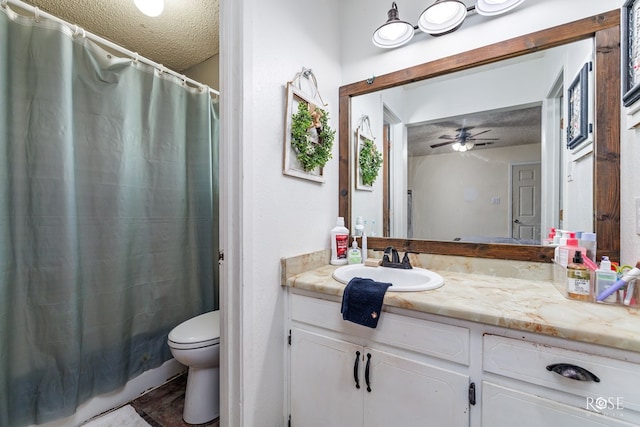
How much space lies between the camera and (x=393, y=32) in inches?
54.6

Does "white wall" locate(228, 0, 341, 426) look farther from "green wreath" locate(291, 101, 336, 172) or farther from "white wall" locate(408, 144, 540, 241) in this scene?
"white wall" locate(408, 144, 540, 241)

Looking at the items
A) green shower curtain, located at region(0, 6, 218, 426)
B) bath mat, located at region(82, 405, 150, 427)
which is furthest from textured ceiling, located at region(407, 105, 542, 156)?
bath mat, located at region(82, 405, 150, 427)

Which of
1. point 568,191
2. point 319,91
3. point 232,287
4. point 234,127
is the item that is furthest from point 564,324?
point 319,91

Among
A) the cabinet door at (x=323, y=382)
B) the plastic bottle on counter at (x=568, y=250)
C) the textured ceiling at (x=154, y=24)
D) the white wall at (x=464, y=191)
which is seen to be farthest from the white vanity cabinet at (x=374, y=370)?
the textured ceiling at (x=154, y=24)

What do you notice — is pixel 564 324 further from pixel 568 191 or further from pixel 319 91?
pixel 319 91

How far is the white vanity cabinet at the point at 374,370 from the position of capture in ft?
2.81

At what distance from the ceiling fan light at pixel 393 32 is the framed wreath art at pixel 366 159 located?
386 millimetres

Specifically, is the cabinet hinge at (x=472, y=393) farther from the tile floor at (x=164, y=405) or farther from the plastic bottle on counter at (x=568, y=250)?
the tile floor at (x=164, y=405)

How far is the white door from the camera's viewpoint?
3.91ft

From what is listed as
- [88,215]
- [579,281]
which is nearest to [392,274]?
[579,281]

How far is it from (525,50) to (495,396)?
135 centimetres

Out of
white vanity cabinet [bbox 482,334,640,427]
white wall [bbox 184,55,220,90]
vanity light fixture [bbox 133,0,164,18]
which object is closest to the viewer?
white vanity cabinet [bbox 482,334,640,427]

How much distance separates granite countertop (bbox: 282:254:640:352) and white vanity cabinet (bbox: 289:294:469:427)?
0.07 m

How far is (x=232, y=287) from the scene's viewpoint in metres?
1.03
